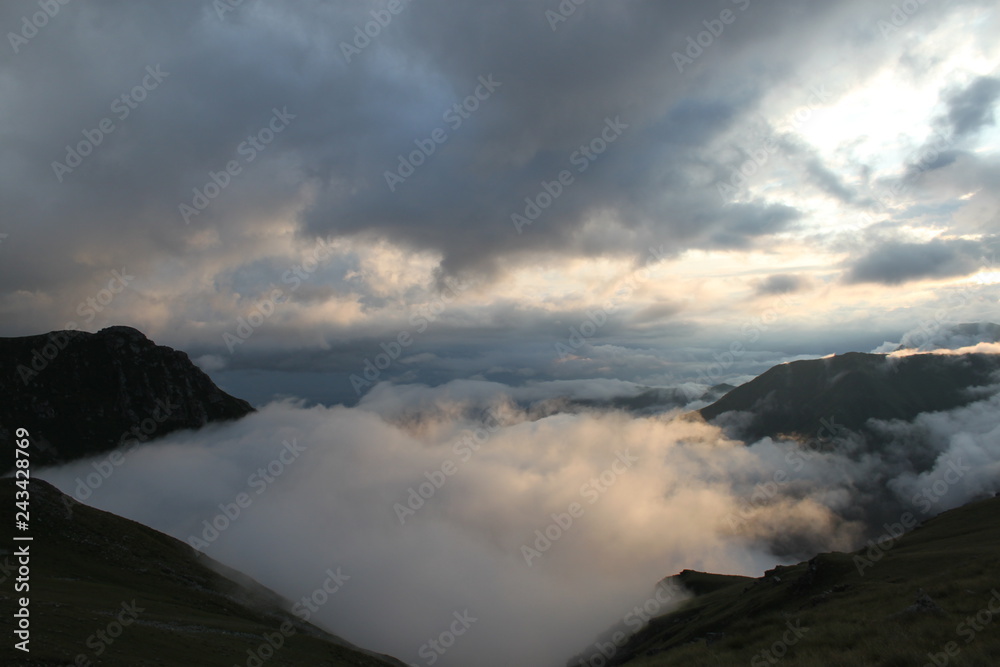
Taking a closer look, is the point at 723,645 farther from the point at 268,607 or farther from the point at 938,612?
the point at 268,607

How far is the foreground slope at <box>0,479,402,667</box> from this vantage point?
39625 millimetres

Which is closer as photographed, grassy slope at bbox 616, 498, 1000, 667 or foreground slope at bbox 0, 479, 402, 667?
grassy slope at bbox 616, 498, 1000, 667

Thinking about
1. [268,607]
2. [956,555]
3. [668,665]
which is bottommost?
[268,607]

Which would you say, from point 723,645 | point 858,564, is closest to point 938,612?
point 723,645

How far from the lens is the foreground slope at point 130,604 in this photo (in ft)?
130

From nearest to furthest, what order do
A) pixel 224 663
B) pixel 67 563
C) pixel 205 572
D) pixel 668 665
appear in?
pixel 668 665 < pixel 224 663 < pixel 67 563 < pixel 205 572

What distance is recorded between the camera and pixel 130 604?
2379 inches

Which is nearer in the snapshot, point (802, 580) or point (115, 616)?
point (115, 616)

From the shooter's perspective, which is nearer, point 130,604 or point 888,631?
point 888,631

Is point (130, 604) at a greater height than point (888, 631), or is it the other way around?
point (888, 631)

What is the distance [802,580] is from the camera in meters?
73.6

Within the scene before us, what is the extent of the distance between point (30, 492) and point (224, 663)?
83.8m

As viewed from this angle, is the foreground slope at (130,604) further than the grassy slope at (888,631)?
Yes

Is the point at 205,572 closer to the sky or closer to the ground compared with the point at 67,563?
closer to the ground
